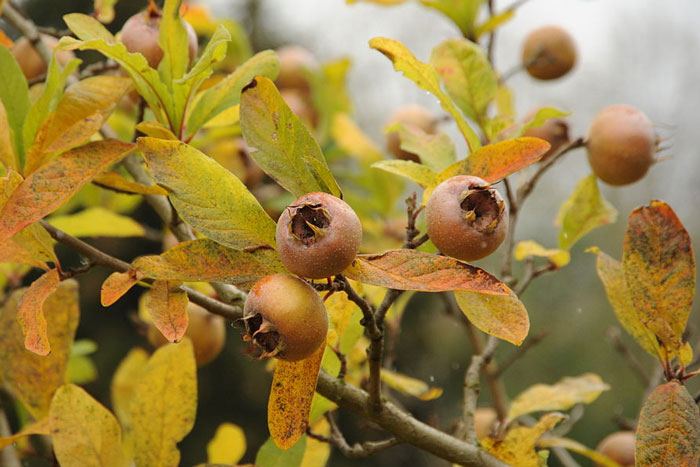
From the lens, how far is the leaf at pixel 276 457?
81cm

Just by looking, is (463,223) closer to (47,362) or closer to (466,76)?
(466,76)

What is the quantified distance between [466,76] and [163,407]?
0.56 m

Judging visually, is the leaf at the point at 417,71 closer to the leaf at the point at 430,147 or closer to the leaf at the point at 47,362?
the leaf at the point at 430,147

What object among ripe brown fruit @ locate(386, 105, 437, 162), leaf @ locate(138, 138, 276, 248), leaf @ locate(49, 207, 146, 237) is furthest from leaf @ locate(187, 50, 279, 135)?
ripe brown fruit @ locate(386, 105, 437, 162)

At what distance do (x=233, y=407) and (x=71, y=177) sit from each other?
9.53ft

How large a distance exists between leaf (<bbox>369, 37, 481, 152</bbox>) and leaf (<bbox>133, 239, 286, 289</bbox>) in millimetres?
280

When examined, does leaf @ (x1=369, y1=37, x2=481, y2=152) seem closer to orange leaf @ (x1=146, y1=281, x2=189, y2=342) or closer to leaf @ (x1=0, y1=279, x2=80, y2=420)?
orange leaf @ (x1=146, y1=281, x2=189, y2=342)

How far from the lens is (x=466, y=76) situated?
910mm

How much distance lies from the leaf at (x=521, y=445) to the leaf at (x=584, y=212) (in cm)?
34

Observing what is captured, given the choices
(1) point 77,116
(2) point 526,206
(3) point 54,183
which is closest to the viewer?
(3) point 54,183

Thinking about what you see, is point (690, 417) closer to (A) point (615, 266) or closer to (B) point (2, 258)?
(A) point (615, 266)

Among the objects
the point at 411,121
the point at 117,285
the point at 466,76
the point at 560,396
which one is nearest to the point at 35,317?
the point at 117,285

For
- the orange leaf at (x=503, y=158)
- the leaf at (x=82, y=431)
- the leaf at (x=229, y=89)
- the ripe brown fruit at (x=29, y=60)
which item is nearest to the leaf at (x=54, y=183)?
the leaf at (x=229, y=89)

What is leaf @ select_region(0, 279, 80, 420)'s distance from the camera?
2.94 feet
